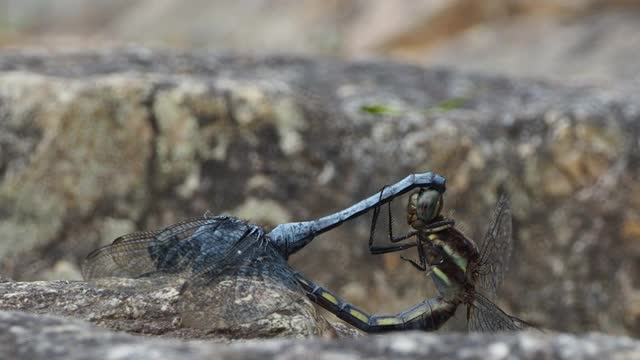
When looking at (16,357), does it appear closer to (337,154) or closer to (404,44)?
(337,154)

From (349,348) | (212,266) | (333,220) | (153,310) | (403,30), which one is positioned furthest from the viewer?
(403,30)

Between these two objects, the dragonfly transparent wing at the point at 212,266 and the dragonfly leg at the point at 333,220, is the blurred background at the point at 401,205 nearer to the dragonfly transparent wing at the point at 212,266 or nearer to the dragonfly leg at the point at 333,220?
the dragonfly leg at the point at 333,220

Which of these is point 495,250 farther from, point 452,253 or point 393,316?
point 393,316

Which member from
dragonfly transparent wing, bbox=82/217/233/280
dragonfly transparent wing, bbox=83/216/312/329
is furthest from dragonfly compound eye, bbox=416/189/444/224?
dragonfly transparent wing, bbox=82/217/233/280

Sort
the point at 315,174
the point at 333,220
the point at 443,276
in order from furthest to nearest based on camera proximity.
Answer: the point at 315,174 → the point at 333,220 → the point at 443,276

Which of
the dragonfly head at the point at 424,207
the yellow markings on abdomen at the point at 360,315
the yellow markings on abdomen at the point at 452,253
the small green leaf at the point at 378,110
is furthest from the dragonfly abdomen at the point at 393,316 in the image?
the small green leaf at the point at 378,110

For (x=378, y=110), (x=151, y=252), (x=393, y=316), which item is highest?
(x=378, y=110)

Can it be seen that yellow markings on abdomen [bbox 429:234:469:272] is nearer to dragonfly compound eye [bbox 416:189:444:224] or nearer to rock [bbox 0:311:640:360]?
dragonfly compound eye [bbox 416:189:444:224]

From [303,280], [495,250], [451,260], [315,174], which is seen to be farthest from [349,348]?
[315,174]
